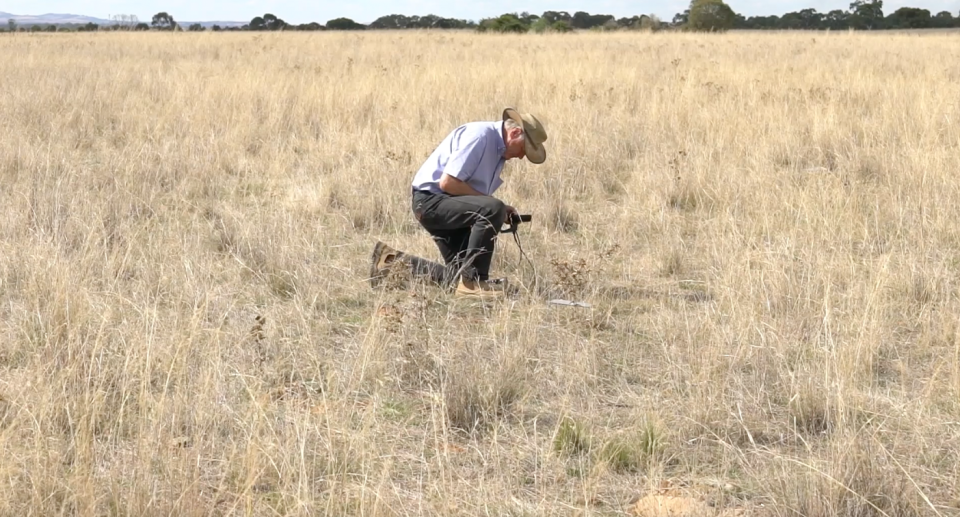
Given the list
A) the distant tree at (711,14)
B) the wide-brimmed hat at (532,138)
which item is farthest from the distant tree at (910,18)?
the wide-brimmed hat at (532,138)

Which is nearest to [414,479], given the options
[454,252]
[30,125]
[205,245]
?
[454,252]

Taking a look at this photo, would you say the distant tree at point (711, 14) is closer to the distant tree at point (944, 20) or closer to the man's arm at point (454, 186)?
the distant tree at point (944, 20)

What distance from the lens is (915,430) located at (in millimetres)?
3221

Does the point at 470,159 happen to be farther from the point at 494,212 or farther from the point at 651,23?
the point at 651,23

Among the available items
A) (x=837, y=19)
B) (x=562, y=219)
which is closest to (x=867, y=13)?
(x=837, y=19)

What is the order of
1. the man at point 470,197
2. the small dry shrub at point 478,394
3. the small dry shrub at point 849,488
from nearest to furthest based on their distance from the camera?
the small dry shrub at point 849,488
the small dry shrub at point 478,394
the man at point 470,197

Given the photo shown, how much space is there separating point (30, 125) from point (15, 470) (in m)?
7.76

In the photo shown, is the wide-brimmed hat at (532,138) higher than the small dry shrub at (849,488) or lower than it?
higher

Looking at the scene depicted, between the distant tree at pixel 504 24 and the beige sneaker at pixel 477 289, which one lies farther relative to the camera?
the distant tree at pixel 504 24

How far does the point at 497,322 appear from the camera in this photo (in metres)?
4.43

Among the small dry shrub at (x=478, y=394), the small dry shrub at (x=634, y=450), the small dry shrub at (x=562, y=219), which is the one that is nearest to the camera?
the small dry shrub at (x=634, y=450)

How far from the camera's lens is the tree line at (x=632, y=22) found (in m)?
33.8

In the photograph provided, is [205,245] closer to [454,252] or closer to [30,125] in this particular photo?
[454,252]

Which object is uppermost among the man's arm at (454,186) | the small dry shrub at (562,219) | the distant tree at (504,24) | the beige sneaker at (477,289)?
the distant tree at (504,24)
